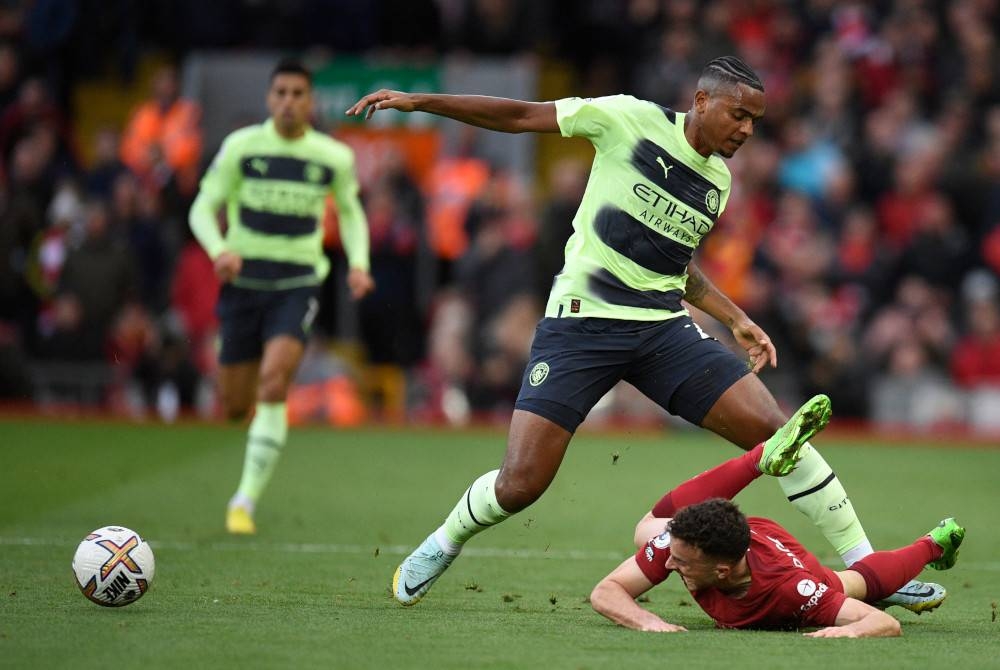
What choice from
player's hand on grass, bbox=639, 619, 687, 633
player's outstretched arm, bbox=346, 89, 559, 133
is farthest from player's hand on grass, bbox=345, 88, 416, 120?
player's hand on grass, bbox=639, 619, 687, 633

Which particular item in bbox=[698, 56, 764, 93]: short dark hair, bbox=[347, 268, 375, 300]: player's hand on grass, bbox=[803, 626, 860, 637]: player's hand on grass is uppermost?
bbox=[698, 56, 764, 93]: short dark hair

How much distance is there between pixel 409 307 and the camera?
18.3m

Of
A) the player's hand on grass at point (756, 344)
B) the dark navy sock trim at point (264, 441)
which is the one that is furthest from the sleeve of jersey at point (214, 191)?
the player's hand on grass at point (756, 344)

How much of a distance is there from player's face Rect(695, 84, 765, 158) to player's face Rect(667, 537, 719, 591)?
191cm

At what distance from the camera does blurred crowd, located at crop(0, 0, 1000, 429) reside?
1753 centimetres

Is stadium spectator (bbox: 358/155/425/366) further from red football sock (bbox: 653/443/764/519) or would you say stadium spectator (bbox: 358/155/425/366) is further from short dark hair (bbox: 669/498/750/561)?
short dark hair (bbox: 669/498/750/561)

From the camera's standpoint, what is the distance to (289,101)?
1084cm

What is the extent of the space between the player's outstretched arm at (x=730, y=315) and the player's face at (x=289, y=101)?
3.71 m

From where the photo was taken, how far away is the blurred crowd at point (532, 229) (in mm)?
17531

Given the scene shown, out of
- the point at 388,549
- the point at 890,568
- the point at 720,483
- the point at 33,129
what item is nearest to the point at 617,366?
the point at 720,483

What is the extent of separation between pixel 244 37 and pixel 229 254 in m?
10.7

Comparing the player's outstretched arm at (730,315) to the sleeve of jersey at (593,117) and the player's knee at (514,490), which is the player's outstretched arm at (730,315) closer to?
the sleeve of jersey at (593,117)

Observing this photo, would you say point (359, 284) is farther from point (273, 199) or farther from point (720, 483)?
point (720, 483)

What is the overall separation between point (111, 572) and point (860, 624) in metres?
3.26
